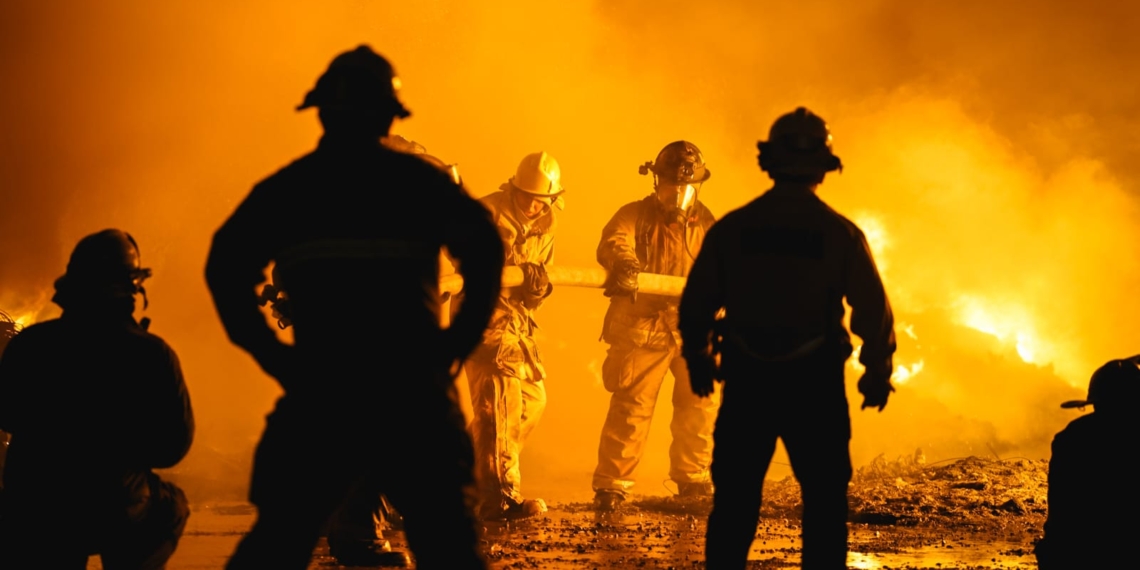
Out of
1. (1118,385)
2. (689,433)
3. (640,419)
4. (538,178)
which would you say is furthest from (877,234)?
(1118,385)

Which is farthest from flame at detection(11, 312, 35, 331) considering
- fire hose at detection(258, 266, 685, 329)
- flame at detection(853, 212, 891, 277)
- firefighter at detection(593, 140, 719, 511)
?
flame at detection(853, 212, 891, 277)

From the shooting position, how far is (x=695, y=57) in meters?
18.3

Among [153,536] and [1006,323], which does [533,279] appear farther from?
[1006,323]

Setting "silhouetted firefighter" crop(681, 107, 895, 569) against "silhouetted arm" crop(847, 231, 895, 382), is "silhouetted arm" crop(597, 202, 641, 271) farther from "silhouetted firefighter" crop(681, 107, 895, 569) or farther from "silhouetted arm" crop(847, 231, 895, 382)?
"silhouetted arm" crop(847, 231, 895, 382)

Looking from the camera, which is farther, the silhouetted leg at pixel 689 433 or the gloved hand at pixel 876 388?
the silhouetted leg at pixel 689 433

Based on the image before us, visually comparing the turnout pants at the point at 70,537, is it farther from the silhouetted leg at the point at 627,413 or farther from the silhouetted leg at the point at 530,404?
the silhouetted leg at the point at 627,413

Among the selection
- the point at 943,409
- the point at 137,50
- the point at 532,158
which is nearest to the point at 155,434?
the point at 532,158

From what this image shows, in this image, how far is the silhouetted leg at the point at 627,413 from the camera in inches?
395

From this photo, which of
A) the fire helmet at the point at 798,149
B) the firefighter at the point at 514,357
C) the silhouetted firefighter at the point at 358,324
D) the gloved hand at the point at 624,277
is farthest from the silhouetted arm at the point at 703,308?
the gloved hand at the point at 624,277

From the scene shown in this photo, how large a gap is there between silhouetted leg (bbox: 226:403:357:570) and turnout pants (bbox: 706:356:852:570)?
1643 mm

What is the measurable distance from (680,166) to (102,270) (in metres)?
6.36

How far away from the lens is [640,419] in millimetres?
10117

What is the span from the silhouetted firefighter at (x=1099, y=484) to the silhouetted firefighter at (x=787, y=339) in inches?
39.5

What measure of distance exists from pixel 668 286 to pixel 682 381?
32.8 inches
